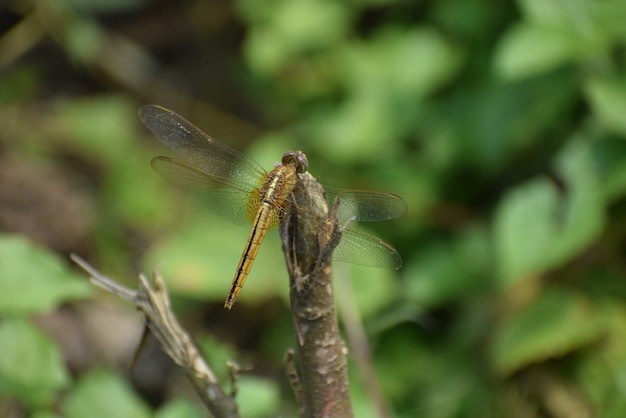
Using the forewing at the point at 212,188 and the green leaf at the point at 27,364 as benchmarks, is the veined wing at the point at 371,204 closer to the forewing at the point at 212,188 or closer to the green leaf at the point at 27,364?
the forewing at the point at 212,188

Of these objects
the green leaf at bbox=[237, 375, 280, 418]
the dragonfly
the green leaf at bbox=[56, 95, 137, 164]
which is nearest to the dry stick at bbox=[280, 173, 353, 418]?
the dragonfly

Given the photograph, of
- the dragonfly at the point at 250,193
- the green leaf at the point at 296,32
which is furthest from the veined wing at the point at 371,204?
the green leaf at the point at 296,32

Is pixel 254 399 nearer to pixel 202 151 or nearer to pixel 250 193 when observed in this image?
pixel 250 193

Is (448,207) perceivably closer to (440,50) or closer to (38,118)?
(440,50)

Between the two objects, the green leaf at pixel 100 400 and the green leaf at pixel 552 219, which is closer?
the green leaf at pixel 100 400

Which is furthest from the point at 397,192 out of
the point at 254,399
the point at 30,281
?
the point at 30,281
